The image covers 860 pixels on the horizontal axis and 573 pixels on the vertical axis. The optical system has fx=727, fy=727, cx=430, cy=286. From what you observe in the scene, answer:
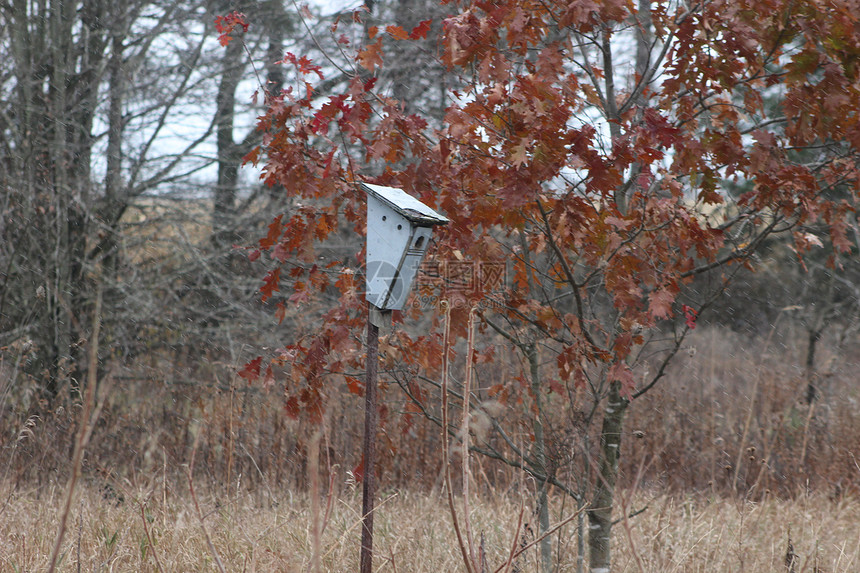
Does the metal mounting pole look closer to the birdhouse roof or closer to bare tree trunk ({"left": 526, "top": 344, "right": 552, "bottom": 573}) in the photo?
the birdhouse roof

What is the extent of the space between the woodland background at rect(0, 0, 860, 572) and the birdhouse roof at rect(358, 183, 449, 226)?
250 centimetres

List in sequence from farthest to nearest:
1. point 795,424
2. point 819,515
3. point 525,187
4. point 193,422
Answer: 1. point 795,424
2. point 193,422
3. point 819,515
4. point 525,187

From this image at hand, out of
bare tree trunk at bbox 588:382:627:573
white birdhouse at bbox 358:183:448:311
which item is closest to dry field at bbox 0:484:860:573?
bare tree trunk at bbox 588:382:627:573

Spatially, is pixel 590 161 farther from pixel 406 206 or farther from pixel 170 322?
pixel 170 322

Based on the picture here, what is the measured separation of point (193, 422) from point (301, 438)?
131cm

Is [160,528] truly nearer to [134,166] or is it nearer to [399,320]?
[399,320]

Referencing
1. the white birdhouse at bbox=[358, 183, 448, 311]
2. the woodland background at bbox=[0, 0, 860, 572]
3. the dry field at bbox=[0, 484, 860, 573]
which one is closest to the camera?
the white birdhouse at bbox=[358, 183, 448, 311]

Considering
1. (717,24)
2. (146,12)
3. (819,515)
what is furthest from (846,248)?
(146,12)

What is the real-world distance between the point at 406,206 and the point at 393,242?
150 mm

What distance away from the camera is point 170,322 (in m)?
6.89

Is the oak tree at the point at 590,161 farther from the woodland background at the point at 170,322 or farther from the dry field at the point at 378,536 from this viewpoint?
the woodland background at the point at 170,322

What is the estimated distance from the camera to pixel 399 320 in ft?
10.6

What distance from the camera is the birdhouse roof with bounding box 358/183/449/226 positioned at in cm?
257

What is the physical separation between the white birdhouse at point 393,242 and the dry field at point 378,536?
37.0 inches
